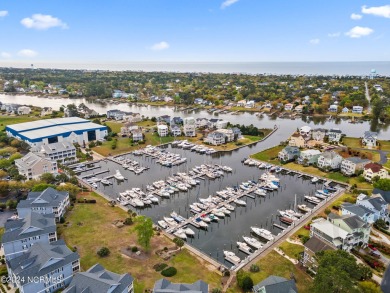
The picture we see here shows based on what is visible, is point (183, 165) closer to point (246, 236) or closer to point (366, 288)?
point (246, 236)

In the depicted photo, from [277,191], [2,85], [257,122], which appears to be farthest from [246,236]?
[2,85]

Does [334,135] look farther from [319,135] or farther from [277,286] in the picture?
[277,286]

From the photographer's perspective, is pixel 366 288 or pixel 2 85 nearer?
pixel 366 288

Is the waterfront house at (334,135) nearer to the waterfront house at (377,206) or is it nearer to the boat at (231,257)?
the waterfront house at (377,206)

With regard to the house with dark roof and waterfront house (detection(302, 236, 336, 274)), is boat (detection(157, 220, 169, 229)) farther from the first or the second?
waterfront house (detection(302, 236, 336, 274))

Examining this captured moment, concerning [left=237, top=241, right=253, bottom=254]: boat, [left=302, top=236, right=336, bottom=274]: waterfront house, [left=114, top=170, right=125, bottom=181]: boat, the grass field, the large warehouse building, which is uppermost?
the large warehouse building

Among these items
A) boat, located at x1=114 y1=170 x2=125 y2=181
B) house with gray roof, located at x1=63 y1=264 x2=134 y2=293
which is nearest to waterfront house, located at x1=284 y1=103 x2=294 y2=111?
boat, located at x1=114 y1=170 x2=125 y2=181

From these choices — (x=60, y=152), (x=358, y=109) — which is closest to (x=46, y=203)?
(x=60, y=152)
